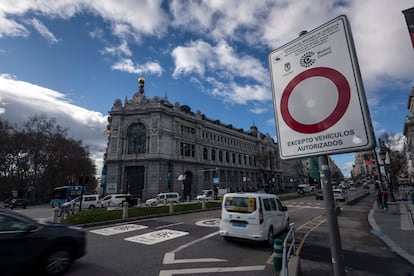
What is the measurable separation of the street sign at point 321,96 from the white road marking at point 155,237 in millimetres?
8028

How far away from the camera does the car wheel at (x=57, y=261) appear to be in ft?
16.2

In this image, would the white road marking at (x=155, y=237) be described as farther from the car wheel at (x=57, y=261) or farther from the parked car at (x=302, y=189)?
the parked car at (x=302, y=189)

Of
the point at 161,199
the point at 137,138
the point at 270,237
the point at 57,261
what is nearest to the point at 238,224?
the point at 270,237

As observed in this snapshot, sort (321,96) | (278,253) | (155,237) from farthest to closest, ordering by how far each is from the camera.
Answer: (155,237)
(278,253)
(321,96)

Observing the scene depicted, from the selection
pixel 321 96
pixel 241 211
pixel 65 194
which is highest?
pixel 321 96

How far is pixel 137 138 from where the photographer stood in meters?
44.9

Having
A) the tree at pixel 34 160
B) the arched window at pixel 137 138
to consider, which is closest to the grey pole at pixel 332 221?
the arched window at pixel 137 138

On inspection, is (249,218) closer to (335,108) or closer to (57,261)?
(57,261)

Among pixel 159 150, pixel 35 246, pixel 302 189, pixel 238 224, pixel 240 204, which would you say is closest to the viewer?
pixel 35 246

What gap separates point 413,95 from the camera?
2260 inches

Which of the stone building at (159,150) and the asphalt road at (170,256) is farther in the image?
the stone building at (159,150)

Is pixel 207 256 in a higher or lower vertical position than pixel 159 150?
lower

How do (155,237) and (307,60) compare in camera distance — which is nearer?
(307,60)

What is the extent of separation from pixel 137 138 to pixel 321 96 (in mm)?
45684
